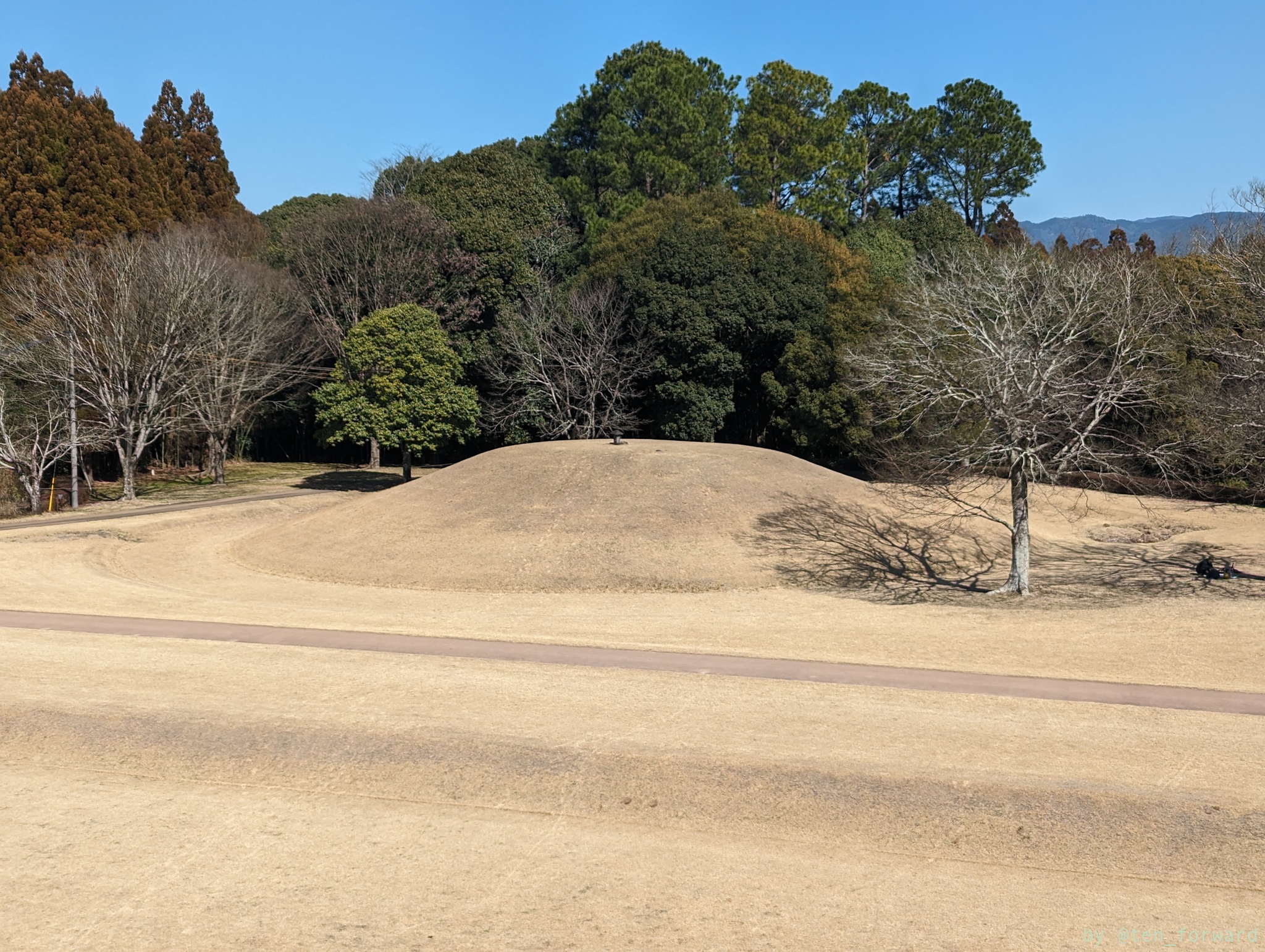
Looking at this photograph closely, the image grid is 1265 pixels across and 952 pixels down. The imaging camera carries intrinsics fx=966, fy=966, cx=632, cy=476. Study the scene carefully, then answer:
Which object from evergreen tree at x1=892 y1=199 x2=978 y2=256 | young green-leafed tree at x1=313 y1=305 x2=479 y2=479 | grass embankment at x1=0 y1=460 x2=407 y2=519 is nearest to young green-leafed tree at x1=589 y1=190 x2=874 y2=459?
young green-leafed tree at x1=313 y1=305 x2=479 y2=479

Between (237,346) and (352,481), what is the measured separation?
10586mm

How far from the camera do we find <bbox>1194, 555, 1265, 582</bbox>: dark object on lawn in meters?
31.3

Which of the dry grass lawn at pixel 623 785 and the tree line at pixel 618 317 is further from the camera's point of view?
the tree line at pixel 618 317

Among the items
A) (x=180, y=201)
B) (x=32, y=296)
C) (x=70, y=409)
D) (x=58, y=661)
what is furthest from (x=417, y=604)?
(x=180, y=201)

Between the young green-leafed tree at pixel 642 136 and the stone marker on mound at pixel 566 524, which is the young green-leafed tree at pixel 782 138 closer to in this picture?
the young green-leafed tree at pixel 642 136

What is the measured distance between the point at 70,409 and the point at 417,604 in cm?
3072

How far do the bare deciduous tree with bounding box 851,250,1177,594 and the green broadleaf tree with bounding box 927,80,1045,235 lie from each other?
59998 mm

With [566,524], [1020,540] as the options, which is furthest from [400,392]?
[1020,540]

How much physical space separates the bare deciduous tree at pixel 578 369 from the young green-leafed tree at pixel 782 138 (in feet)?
96.0

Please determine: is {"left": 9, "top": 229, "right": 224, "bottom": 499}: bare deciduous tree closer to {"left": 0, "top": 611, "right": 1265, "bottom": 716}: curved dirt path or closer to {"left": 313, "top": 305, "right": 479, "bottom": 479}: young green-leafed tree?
{"left": 313, "top": 305, "right": 479, "bottom": 479}: young green-leafed tree

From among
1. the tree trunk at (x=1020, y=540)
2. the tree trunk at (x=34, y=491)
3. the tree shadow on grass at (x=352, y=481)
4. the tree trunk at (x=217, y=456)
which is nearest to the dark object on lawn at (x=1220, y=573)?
the tree trunk at (x=1020, y=540)

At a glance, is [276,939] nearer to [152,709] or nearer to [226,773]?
[226,773]

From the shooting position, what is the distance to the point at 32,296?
2035 inches

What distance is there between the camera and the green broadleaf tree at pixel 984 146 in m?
100
